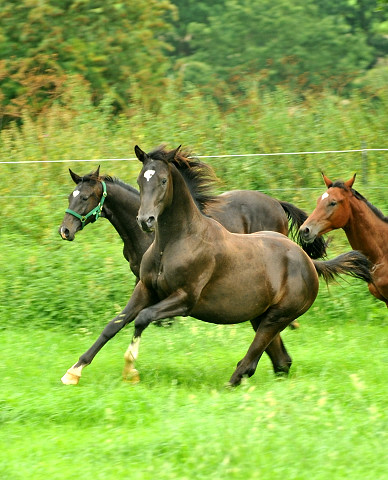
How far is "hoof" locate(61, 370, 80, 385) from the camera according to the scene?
697 centimetres

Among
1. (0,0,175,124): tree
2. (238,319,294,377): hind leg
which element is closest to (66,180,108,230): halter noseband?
(238,319,294,377): hind leg

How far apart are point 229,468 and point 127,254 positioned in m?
4.77

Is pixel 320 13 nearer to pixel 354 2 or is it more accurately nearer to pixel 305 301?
pixel 354 2

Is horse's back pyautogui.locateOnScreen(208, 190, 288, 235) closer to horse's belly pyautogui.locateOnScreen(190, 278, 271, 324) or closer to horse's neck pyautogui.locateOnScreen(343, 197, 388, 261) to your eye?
horse's neck pyautogui.locateOnScreen(343, 197, 388, 261)

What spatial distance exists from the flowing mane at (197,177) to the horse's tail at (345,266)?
127 cm

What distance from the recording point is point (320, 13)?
3192 cm

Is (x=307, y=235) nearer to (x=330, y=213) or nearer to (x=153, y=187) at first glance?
(x=330, y=213)

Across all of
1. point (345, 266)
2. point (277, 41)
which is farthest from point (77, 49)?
point (277, 41)

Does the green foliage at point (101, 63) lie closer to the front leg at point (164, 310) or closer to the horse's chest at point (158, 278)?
the horse's chest at point (158, 278)

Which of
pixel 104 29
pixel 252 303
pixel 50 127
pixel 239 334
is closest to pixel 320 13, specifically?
pixel 104 29

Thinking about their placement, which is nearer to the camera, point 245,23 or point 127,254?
point 127,254

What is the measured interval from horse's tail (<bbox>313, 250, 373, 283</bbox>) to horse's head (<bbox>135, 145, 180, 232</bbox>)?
186 centimetres

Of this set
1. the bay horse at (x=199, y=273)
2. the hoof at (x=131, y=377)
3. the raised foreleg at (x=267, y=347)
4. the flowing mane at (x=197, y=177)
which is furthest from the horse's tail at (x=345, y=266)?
the hoof at (x=131, y=377)

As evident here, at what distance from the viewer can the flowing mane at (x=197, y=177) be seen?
7.12 meters
